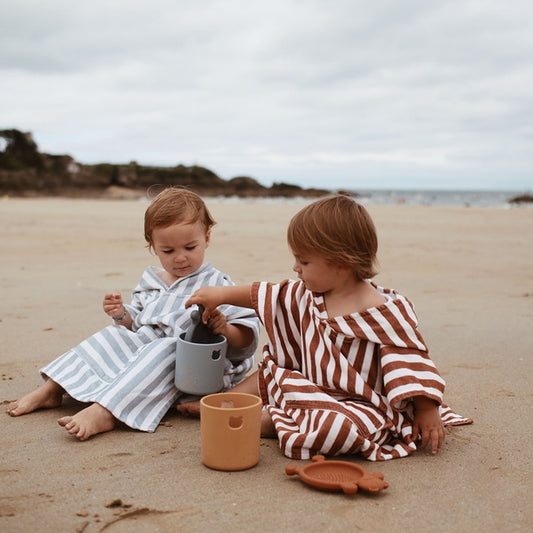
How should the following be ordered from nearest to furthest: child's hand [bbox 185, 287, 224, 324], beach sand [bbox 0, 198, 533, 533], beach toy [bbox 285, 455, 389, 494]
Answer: beach sand [bbox 0, 198, 533, 533] → beach toy [bbox 285, 455, 389, 494] → child's hand [bbox 185, 287, 224, 324]

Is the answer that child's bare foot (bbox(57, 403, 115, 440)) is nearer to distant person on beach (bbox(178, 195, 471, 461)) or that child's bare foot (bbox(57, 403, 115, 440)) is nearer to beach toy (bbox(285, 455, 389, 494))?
distant person on beach (bbox(178, 195, 471, 461))

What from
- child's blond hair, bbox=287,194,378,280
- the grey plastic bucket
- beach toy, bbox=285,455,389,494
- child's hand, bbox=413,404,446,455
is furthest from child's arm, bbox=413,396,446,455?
the grey plastic bucket

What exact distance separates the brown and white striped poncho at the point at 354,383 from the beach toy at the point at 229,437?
18 centimetres

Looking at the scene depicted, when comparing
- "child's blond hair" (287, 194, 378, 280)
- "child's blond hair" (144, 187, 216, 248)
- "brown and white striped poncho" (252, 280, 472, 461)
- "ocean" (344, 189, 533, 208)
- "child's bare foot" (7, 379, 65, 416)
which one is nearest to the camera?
A: "brown and white striped poncho" (252, 280, 472, 461)

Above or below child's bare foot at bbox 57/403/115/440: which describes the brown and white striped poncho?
above

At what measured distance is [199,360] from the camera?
2.62 meters

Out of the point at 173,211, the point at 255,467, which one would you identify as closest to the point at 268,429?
the point at 255,467

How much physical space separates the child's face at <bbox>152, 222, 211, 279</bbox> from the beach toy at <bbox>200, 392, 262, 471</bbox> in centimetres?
95

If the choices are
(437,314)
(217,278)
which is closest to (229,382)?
(217,278)

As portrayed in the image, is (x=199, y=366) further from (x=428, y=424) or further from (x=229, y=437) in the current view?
(x=428, y=424)

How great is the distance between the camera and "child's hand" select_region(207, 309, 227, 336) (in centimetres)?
264

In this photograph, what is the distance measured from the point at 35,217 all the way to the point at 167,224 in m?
11.2

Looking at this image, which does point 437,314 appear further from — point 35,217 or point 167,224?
point 35,217

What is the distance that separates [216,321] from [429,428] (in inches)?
35.3
